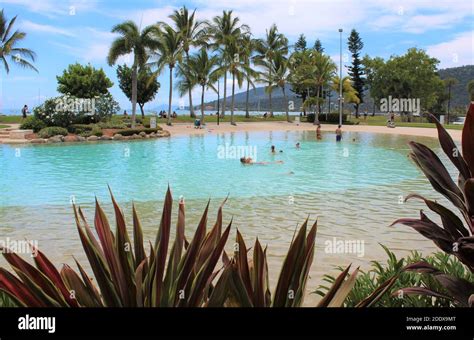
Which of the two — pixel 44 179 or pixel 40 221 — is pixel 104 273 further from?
pixel 44 179

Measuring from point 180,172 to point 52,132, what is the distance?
15665 millimetres

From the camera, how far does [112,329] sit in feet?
5.39

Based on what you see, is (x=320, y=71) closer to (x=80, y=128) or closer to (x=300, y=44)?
(x=300, y=44)

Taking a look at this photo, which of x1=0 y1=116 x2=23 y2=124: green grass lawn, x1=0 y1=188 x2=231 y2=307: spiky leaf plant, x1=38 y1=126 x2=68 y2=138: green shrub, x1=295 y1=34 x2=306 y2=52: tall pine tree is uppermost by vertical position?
x1=295 y1=34 x2=306 y2=52: tall pine tree

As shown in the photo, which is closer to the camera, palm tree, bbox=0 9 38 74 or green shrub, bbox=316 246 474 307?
green shrub, bbox=316 246 474 307

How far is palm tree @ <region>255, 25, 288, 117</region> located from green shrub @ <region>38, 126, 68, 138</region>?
27971mm

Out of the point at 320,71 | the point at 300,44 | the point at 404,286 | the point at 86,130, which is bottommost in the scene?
the point at 404,286

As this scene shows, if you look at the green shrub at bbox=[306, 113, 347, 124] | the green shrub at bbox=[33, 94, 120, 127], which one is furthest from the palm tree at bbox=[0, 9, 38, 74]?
the green shrub at bbox=[306, 113, 347, 124]

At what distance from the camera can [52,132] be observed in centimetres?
2741

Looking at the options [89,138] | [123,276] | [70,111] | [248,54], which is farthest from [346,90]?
[123,276]

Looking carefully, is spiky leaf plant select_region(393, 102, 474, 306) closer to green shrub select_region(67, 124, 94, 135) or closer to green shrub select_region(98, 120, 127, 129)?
Result: green shrub select_region(67, 124, 94, 135)

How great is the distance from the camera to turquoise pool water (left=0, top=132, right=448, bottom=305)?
6.76 metres

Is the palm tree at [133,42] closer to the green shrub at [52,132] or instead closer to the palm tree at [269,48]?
the green shrub at [52,132]

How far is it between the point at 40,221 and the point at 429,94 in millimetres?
45485
